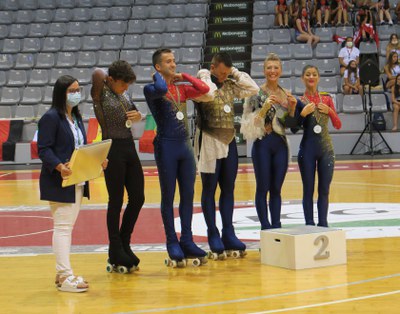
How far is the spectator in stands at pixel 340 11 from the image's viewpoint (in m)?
19.0

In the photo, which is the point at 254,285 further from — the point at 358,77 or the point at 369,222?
the point at 358,77

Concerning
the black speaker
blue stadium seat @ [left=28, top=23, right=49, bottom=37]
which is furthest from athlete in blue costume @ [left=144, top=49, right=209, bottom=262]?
blue stadium seat @ [left=28, top=23, right=49, bottom=37]

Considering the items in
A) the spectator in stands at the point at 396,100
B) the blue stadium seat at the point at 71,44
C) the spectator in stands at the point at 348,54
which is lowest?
the spectator in stands at the point at 396,100

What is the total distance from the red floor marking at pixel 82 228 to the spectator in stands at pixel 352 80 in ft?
27.1

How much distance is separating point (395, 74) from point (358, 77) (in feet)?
2.50

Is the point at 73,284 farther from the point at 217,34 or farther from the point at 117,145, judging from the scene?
the point at 217,34

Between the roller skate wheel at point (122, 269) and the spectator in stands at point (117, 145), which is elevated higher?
the spectator in stands at point (117, 145)

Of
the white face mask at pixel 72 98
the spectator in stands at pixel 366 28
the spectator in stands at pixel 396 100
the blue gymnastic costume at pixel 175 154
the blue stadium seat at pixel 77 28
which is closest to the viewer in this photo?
the white face mask at pixel 72 98

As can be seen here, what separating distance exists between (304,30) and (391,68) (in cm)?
259

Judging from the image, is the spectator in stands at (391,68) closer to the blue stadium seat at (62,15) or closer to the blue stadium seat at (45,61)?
the blue stadium seat at (45,61)

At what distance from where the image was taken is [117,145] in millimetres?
6285

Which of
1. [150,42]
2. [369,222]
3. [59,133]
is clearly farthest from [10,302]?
[150,42]

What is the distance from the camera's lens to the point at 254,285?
5719 millimetres

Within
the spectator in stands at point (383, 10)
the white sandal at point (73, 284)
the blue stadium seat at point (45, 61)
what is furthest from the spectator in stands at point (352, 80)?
the white sandal at point (73, 284)
